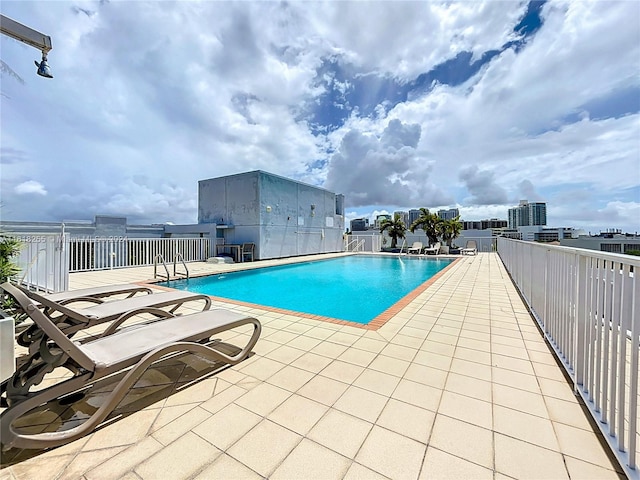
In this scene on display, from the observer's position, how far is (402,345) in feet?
10.5

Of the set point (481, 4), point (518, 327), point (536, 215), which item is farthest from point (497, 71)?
point (536, 215)

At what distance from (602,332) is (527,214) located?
52964mm

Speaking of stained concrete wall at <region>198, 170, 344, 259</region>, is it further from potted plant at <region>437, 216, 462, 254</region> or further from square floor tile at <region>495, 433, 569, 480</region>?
square floor tile at <region>495, 433, 569, 480</region>

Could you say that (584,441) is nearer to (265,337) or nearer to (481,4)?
(265,337)

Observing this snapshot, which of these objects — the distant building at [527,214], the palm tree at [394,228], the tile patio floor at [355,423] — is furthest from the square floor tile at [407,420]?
the distant building at [527,214]

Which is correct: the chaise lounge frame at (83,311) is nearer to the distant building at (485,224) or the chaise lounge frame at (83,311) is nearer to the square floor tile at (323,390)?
the square floor tile at (323,390)

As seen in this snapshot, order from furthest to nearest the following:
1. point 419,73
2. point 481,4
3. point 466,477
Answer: point 419,73
point 481,4
point 466,477

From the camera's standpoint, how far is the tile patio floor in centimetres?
150

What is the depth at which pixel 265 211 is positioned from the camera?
13.9 meters

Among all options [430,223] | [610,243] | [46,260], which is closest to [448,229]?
[430,223]

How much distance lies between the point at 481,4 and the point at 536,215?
48.0m

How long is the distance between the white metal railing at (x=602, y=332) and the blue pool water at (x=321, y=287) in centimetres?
297

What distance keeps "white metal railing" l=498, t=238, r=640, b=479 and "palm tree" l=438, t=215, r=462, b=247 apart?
58.3ft

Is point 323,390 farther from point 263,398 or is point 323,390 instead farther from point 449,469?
point 449,469
